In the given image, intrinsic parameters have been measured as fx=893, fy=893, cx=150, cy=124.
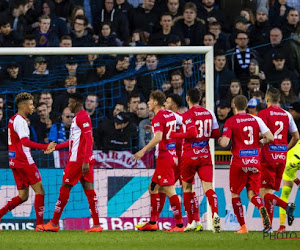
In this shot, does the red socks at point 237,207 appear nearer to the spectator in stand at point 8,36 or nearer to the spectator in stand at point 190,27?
the spectator in stand at point 190,27

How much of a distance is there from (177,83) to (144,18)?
3.33m

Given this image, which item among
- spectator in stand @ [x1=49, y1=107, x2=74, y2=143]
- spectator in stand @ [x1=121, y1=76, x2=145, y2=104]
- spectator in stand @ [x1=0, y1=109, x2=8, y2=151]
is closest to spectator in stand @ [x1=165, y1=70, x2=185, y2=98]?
spectator in stand @ [x1=121, y1=76, x2=145, y2=104]

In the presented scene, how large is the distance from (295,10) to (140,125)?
4.92 metres

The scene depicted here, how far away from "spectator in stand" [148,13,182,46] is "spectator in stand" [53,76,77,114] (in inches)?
98.5

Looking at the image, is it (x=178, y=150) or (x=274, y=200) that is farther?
(x=178, y=150)

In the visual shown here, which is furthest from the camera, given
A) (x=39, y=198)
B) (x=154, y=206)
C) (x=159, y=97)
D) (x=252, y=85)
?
(x=252, y=85)

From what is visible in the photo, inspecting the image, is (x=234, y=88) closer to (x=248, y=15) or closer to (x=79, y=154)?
(x=248, y=15)

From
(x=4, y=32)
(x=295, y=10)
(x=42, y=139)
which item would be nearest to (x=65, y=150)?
(x=42, y=139)

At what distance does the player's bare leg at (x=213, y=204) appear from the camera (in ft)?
39.6

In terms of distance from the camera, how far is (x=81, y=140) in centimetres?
1244

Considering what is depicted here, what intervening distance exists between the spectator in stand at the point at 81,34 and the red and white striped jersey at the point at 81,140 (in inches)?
192

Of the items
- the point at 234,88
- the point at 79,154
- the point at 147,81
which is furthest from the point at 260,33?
the point at 79,154

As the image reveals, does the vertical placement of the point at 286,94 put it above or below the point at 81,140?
above

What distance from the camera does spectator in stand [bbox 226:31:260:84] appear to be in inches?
664
